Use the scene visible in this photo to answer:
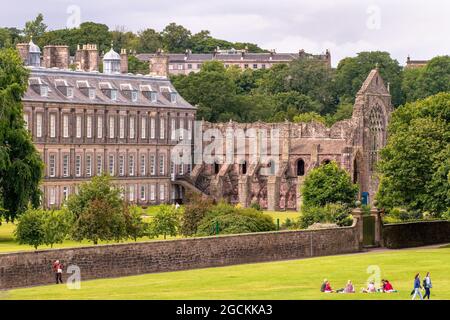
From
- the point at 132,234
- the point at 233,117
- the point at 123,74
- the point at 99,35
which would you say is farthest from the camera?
the point at 99,35

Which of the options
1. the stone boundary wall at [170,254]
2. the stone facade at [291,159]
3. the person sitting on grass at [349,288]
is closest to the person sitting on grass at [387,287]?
the person sitting on grass at [349,288]

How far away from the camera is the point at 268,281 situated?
60.1 meters

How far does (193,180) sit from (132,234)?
159 ft

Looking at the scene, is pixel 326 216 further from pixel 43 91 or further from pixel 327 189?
pixel 43 91

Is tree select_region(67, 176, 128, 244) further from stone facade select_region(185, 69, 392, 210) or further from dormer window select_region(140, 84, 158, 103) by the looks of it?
stone facade select_region(185, 69, 392, 210)

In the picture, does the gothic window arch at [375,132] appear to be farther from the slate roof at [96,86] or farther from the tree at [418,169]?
the tree at [418,169]

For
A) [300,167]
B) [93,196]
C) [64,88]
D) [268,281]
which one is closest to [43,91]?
[64,88]

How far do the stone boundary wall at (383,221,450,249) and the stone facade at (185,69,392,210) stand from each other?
36.2 m

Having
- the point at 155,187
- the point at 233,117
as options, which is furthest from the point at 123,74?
the point at 233,117

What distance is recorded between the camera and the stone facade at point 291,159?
125375mm

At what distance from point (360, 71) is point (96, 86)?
230ft
